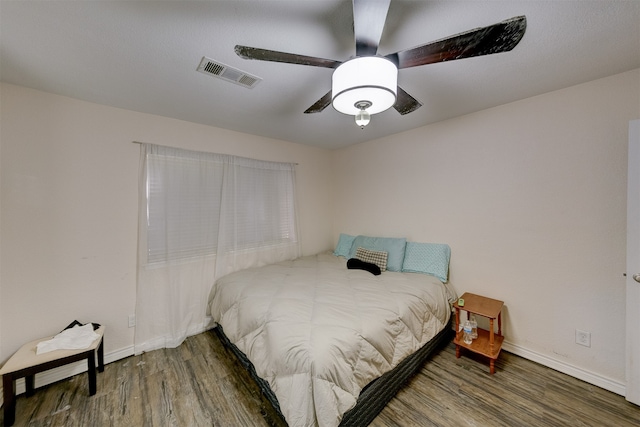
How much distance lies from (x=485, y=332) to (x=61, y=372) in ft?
12.5

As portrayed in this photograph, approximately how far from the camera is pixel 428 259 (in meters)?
2.66

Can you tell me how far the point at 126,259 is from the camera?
2.26m

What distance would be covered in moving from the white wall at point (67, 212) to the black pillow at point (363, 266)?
2.29 m

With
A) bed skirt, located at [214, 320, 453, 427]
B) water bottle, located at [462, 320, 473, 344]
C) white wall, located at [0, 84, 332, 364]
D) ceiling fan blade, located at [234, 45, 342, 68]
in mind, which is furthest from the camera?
water bottle, located at [462, 320, 473, 344]

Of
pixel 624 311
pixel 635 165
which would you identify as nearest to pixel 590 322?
pixel 624 311

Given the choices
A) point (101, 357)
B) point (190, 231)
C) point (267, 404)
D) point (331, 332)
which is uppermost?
point (190, 231)

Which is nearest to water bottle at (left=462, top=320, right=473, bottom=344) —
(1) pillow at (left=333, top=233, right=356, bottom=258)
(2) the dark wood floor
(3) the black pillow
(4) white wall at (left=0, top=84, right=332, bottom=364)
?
(2) the dark wood floor

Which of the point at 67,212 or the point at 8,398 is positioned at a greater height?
the point at 67,212

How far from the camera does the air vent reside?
1573 mm

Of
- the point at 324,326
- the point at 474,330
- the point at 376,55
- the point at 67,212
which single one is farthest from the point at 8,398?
the point at 474,330

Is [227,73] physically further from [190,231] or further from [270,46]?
[190,231]

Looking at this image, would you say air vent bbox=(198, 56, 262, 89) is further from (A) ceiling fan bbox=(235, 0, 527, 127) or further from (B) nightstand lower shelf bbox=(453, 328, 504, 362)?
(B) nightstand lower shelf bbox=(453, 328, 504, 362)

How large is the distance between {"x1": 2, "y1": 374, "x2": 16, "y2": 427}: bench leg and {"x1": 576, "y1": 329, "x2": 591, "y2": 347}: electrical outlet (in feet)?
13.4

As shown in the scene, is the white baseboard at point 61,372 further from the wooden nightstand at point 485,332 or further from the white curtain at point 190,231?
the wooden nightstand at point 485,332
